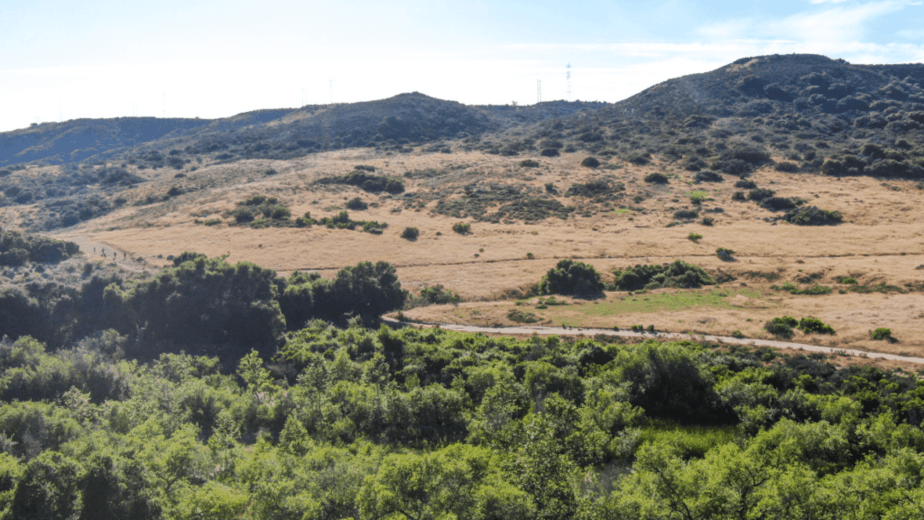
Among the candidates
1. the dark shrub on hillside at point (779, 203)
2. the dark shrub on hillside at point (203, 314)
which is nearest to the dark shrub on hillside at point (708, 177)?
the dark shrub on hillside at point (779, 203)

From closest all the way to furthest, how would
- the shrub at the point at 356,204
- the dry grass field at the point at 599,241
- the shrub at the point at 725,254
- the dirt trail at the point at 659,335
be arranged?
the dirt trail at the point at 659,335, the dry grass field at the point at 599,241, the shrub at the point at 725,254, the shrub at the point at 356,204

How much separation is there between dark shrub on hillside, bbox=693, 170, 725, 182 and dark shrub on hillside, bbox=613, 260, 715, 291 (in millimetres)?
52440

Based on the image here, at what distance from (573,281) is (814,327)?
2621 centimetres

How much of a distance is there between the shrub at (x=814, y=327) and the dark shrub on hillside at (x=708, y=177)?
231ft

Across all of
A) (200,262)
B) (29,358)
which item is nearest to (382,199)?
(200,262)

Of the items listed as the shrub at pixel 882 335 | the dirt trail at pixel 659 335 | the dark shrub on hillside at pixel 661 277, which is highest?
the dark shrub on hillside at pixel 661 277

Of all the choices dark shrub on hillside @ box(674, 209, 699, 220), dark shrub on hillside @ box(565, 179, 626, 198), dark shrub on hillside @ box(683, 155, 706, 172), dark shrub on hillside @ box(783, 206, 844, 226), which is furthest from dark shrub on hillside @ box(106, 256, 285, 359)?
dark shrub on hillside @ box(683, 155, 706, 172)

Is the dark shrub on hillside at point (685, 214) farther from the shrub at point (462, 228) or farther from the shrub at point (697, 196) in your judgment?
the shrub at point (462, 228)

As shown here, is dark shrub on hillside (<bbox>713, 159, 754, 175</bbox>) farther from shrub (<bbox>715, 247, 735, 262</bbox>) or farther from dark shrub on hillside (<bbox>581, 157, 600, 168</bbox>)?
shrub (<bbox>715, 247, 735, 262</bbox>)

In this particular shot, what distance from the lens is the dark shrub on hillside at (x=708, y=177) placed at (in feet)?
358

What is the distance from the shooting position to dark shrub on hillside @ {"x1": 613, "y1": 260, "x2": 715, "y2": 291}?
63.0 meters

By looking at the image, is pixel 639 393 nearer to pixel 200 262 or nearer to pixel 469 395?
pixel 469 395

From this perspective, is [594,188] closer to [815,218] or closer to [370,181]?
[815,218]

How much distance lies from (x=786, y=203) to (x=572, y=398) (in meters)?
77.8
